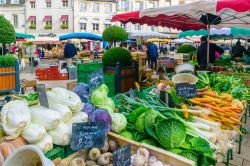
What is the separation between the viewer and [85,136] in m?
2.09

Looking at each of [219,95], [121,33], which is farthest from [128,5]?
[219,95]

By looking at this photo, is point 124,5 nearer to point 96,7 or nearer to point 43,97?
point 96,7

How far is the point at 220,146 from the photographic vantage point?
272 centimetres

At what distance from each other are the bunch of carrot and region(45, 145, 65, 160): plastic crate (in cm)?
168

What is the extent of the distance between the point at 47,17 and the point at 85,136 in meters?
42.3

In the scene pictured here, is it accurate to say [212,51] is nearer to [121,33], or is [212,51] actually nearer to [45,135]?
[121,33]

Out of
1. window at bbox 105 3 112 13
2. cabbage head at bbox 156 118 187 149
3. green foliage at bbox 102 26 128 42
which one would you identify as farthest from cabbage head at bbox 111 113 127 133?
window at bbox 105 3 112 13

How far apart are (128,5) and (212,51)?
129 ft

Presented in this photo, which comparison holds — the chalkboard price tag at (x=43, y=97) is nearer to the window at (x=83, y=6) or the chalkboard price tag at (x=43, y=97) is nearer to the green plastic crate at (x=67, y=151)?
the green plastic crate at (x=67, y=151)

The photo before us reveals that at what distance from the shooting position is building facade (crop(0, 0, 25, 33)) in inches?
1689

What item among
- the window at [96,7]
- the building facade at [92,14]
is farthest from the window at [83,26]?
the window at [96,7]

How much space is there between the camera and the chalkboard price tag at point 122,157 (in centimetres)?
193

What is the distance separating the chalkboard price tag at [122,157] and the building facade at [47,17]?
4073 centimetres

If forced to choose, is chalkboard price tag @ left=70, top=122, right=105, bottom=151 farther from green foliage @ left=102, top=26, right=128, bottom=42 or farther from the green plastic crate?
green foliage @ left=102, top=26, right=128, bottom=42
